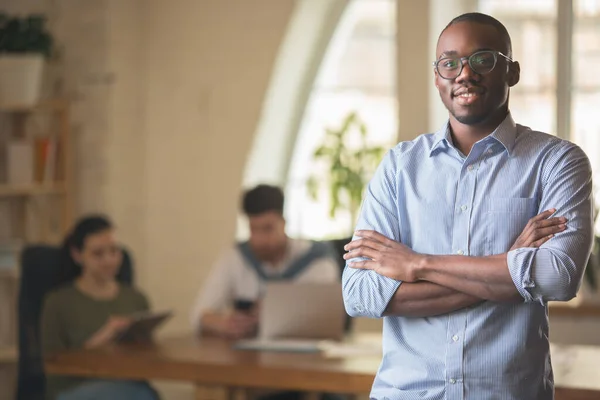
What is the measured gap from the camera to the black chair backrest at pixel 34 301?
4336mm

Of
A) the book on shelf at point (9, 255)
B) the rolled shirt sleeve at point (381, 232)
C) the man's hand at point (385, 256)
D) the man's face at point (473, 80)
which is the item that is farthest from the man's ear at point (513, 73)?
the book on shelf at point (9, 255)

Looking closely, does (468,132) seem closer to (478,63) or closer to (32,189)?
(478,63)

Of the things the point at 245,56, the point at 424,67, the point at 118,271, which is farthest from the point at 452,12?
the point at 118,271

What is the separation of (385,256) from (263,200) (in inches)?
95.2

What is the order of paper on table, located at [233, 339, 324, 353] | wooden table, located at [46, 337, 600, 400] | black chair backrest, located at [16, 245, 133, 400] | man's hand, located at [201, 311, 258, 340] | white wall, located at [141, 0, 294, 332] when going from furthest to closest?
1. white wall, located at [141, 0, 294, 332]
2. black chair backrest, located at [16, 245, 133, 400]
3. man's hand, located at [201, 311, 258, 340]
4. paper on table, located at [233, 339, 324, 353]
5. wooden table, located at [46, 337, 600, 400]

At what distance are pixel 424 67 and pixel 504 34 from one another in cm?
319

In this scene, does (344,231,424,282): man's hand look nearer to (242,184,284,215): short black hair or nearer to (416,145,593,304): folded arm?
(416,145,593,304): folded arm

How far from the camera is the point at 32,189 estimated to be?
550 cm

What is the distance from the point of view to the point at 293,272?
15.0 feet

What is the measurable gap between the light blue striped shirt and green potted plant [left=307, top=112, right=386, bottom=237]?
3745 mm

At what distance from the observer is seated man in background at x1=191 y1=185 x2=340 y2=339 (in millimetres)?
4496

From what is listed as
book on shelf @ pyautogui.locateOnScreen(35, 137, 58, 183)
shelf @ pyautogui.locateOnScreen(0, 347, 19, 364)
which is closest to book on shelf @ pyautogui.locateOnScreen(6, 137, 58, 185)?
book on shelf @ pyautogui.locateOnScreen(35, 137, 58, 183)

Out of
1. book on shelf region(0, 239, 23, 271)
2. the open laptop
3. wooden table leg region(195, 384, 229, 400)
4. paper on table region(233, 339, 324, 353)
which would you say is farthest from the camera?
book on shelf region(0, 239, 23, 271)

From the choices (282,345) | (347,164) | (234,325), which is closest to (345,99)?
(347,164)
